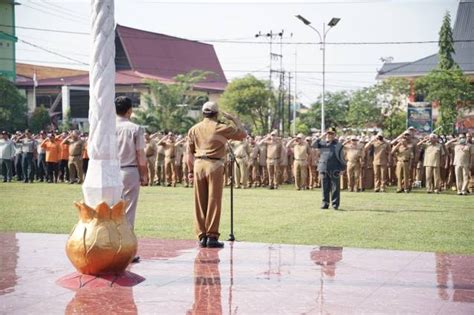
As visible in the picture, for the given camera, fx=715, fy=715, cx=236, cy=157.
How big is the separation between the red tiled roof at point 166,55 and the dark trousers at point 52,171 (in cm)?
2502

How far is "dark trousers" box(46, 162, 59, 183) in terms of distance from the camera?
26125mm

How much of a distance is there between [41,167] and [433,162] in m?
14.0

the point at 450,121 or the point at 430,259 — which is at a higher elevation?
the point at 450,121

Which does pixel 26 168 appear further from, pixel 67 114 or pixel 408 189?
pixel 67 114

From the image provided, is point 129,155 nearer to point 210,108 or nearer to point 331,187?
point 210,108

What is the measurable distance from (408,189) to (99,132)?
16.7m

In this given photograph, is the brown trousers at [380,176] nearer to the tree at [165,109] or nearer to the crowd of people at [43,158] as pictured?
the crowd of people at [43,158]

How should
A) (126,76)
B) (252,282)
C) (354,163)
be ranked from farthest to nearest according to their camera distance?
(126,76) < (354,163) < (252,282)

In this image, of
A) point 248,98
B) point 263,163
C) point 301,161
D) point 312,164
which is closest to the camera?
point 301,161

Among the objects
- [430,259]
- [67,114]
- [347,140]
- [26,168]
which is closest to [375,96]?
[67,114]

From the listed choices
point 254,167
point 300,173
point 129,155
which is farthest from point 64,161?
point 129,155

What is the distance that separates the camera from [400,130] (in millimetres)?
45562

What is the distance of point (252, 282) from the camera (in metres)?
7.25

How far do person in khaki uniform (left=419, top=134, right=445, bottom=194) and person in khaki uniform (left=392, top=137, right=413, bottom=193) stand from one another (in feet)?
1.78
